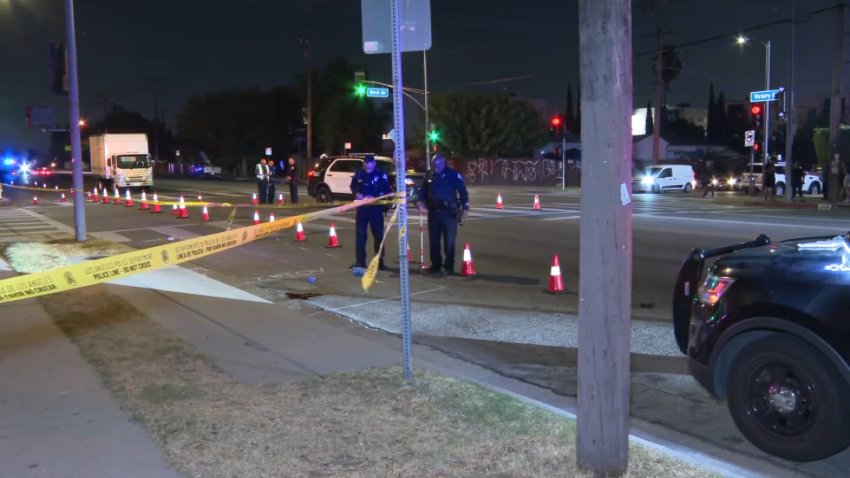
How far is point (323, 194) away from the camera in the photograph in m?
27.7

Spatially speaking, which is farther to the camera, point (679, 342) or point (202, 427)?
point (679, 342)

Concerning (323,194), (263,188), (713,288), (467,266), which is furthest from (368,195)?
(323,194)

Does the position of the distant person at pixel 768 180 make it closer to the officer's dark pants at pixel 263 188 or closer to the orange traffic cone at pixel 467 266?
the officer's dark pants at pixel 263 188

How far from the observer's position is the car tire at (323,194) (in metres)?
27.6

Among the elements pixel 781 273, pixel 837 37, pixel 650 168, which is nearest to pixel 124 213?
pixel 781 273

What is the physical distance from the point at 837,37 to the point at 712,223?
599 inches

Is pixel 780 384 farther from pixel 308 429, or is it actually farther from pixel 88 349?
pixel 88 349

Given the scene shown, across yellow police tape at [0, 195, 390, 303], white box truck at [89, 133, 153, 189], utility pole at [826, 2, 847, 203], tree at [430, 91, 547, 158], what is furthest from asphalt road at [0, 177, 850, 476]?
tree at [430, 91, 547, 158]

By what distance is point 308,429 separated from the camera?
450 centimetres

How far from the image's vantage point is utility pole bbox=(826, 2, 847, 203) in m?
28.7

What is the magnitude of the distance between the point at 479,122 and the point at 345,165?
93.5ft

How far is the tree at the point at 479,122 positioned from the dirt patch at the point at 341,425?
1917 inches

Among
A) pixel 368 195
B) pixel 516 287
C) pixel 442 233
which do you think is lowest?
pixel 516 287

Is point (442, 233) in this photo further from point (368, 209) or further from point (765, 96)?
point (765, 96)
